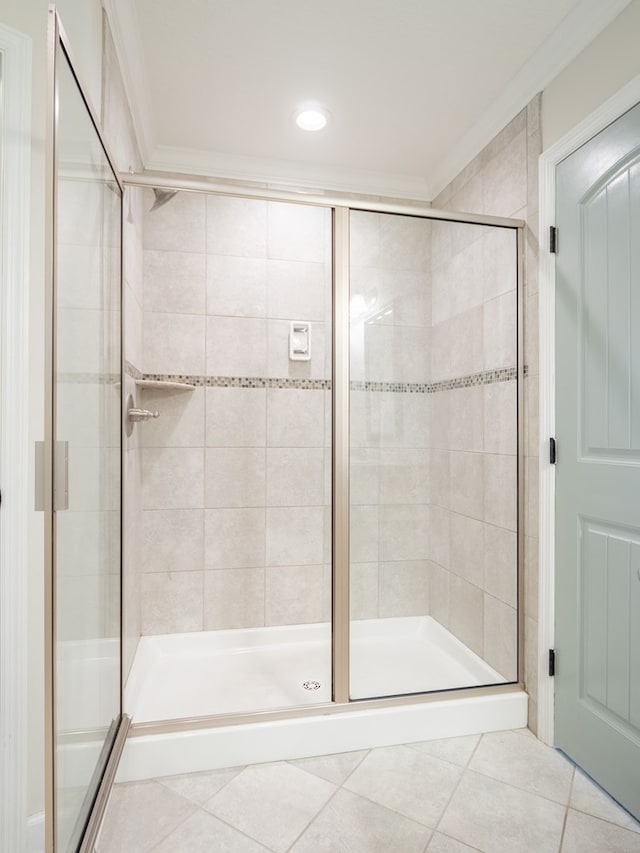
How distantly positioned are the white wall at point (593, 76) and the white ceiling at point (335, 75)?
5 cm

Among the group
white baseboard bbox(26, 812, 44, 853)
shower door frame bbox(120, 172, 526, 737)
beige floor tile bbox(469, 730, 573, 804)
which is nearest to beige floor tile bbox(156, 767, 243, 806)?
shower door frame bbox(120, 172, 526, 737)

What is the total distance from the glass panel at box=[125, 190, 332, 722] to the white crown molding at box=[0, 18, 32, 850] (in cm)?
115

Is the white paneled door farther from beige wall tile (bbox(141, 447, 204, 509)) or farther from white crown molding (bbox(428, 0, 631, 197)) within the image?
beige wall tile (bbox(141, 447, 204, 509))

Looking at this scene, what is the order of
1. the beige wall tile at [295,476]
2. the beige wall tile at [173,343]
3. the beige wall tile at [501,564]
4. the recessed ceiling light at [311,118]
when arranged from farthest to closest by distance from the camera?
1. the beige wall tile at [295,476]
2. the beige wall tile at [173,343]
3. the recessed ceiling light at [311,118]
4. the beige wall tile at [501,564]

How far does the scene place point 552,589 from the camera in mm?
1826

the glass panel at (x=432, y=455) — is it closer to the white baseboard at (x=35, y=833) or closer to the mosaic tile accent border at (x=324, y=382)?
the mosaic tile accent border at (x=324, y=382)

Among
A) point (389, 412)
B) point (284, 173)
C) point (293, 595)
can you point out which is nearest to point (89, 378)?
point (389, 412)

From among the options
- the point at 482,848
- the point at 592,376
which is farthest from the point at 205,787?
the point at 592,376

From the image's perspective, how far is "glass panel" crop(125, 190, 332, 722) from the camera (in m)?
2.51

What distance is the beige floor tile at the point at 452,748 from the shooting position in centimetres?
174

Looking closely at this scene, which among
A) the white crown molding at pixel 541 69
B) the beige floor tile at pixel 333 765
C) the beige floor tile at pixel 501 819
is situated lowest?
the beige floor tile at pixel 333 765

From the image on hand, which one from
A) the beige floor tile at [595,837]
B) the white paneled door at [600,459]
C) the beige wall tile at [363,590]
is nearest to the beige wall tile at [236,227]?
the white paneled door at [600,459]

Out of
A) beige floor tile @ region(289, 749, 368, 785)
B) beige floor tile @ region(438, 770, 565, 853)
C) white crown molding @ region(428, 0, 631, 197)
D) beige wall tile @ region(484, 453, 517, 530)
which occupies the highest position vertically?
white crown molding @ region(428, 0, 631, 197)

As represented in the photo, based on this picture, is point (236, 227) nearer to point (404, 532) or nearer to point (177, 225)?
point (177, 225)
